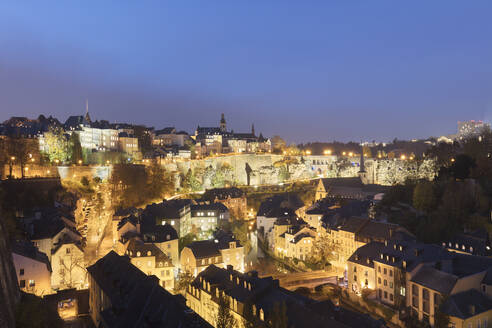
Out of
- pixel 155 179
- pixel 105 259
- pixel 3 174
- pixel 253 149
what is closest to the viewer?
pixel 105 259

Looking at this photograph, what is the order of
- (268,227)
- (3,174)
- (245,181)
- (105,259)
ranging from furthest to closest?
1. (245,181)
2. (268,227)
3. (3,174)
4. (105,259)

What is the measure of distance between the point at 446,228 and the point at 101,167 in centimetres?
3920

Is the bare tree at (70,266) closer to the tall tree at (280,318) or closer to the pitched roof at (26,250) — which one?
the pitched roof at (26,250)

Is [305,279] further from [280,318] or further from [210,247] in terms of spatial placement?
[280,318]

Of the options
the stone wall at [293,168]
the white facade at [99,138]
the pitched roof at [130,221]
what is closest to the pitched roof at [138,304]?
the pitched roof at [130,221]

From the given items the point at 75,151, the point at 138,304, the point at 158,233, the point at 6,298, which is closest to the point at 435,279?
the point at 138,304

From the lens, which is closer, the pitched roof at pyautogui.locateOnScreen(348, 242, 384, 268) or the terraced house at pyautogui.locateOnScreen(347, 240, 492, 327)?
the terraced house at pyautogui.locateOnScreen(347, 240, 492, 327)

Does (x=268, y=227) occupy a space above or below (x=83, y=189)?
below

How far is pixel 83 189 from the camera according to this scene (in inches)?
1705

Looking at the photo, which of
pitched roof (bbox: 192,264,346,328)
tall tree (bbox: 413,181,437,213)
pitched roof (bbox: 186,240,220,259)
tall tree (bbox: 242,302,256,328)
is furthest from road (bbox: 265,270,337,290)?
tall tree (bbox: 413,181,437,213)

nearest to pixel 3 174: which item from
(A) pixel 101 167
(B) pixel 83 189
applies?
(B) pixel 83 189

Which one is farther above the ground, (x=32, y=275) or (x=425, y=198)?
(x=425, y=198)

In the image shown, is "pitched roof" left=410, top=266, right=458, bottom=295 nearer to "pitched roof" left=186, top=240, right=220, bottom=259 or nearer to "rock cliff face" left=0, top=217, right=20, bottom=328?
"pitched roof" left=186, top=240, right=220, bottom=259

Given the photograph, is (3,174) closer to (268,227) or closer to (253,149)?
(268,227)
